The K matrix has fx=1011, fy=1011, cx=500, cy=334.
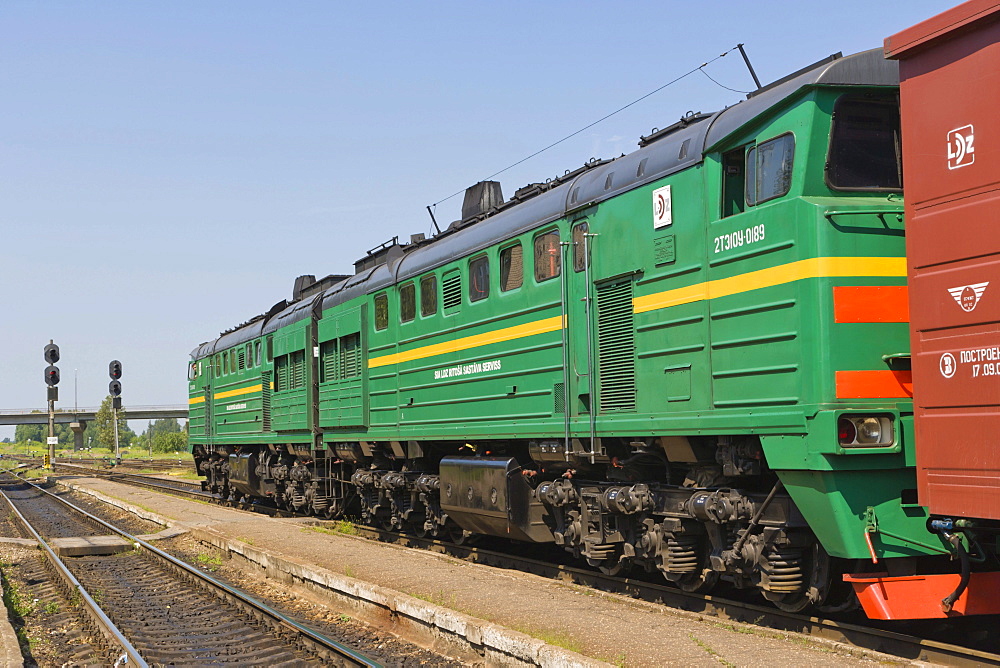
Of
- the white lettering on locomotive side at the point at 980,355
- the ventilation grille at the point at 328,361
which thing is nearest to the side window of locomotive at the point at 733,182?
the white lettering on locomotive side at the point at 980,355

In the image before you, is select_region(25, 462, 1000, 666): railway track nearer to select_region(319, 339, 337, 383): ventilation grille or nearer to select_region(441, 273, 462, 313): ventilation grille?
select_region(441, 273, 462, 313): ventilation grille

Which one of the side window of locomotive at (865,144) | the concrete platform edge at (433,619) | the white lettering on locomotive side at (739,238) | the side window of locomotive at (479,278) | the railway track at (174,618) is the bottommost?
the railway track at (174,618)

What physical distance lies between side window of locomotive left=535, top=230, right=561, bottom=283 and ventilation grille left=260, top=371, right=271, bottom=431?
13357 millimetres

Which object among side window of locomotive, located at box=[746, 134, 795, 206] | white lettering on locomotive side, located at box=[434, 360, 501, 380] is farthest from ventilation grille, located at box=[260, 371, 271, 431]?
side window of locomotive, located at box=[746, 134, 795, 206]

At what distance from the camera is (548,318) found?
11.5 m

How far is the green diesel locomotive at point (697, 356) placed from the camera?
752 centimetres

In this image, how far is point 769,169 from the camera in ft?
26.9

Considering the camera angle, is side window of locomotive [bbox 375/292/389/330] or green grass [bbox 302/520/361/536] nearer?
side window of locomotive [bbox 375/292/389/330]

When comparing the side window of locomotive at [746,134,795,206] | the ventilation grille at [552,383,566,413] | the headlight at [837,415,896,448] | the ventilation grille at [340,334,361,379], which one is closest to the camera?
the headlight at [837,415,896,448]

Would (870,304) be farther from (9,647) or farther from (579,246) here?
(9,647)

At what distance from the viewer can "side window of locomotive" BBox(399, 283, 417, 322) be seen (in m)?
15.3

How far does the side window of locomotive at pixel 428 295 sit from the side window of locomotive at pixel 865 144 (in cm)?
760

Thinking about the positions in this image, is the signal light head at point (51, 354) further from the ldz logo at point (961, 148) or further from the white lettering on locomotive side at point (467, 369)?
the ldz logo at point (961, 148)

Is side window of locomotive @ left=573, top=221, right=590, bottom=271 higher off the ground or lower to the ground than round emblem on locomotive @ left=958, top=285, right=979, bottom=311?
higher
